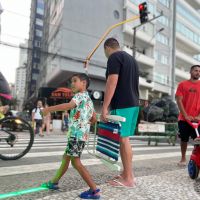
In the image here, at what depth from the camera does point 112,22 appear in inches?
1332

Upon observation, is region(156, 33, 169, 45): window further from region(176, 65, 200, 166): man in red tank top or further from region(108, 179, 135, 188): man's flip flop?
region(108, 179, 135, 188): man's flip flop

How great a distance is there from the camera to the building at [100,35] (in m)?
29.5

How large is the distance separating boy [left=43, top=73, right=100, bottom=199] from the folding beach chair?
0.23m

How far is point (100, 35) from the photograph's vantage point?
32656 mm

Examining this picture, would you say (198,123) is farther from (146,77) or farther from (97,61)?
(146,77)

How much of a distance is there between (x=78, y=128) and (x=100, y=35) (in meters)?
30.2

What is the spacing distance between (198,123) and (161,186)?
1.73 meters

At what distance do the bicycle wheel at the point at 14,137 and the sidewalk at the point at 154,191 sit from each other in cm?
238

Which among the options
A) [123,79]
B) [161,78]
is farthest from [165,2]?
[123,79]

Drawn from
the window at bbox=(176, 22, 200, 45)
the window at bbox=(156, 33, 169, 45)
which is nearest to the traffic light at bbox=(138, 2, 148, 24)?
the window at bbox=(156, 33, 169, 45)

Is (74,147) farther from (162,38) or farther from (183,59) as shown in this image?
(183,59)

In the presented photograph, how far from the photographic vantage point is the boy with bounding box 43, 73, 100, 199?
3123 mm

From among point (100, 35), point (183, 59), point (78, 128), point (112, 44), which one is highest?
point (183, 59)

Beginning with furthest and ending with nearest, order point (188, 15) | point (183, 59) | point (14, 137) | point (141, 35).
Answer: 1. point (188, 15)
2. point (183, 59)
3. point (141, 35)
4. point (14, 137)
